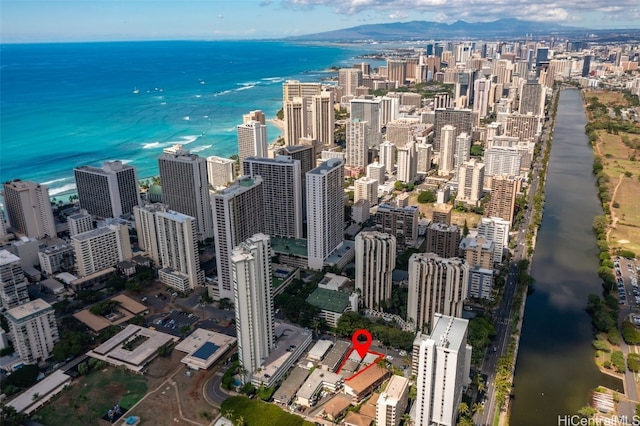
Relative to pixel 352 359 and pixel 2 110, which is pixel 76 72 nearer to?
pixel 2 110

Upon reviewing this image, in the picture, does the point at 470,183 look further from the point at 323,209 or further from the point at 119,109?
the point at 119,109

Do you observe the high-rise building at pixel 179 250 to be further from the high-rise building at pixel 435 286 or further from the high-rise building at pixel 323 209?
the high-rise building at pixel 435 286

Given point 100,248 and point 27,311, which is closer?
point 27,311

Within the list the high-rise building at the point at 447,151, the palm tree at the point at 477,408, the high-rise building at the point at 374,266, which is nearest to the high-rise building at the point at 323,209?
the high-rise building at the point at 374,266

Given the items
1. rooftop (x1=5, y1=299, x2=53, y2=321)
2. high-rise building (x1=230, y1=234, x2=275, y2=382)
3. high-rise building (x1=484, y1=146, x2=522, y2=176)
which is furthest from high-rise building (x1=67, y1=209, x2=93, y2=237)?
high-rise building (x1=484, y1=146, x2=522, y2=176)

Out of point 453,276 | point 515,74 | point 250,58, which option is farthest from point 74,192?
point 250,58

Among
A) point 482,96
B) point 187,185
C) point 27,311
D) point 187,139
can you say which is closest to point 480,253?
point 187,185
